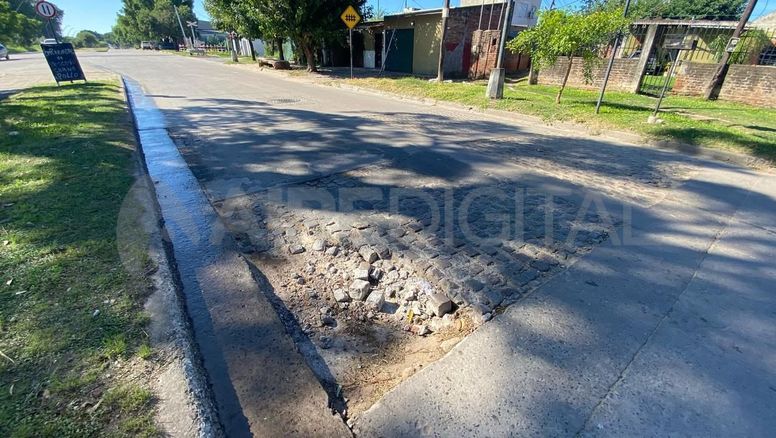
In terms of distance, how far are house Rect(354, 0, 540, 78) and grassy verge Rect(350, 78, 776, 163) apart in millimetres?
4189

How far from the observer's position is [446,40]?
17.0 metres

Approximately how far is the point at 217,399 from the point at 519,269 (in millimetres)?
2385

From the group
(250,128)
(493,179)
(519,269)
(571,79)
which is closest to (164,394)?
(519,269)

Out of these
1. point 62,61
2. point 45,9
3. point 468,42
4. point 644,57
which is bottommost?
point 62,61

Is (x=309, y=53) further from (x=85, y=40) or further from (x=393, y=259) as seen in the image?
(x=85, y=40)

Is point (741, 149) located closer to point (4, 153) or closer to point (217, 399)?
point (217, 399)

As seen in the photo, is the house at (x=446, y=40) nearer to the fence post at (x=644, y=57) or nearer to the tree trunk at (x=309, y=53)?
the tree trunk at (x=309, y=53)

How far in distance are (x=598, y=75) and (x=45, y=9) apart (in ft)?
65.8

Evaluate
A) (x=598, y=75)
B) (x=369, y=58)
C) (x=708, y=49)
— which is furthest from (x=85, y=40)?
(x=708, y=49)

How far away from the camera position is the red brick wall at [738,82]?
11.5 meters

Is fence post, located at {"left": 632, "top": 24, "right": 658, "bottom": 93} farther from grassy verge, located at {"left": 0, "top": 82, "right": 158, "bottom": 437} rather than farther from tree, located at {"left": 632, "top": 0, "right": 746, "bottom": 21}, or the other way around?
tree, located at {"left": 632, "top": 0, "right": 746, "bottom": 21}

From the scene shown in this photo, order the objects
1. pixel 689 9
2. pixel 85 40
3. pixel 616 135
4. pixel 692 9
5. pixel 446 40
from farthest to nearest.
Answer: pixel 85 40
pixel 689 9
pixel 692 9
pixel 446 40
pixel 616 135

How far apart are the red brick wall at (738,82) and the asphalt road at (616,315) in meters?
8.71

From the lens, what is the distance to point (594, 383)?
6.51 feet
